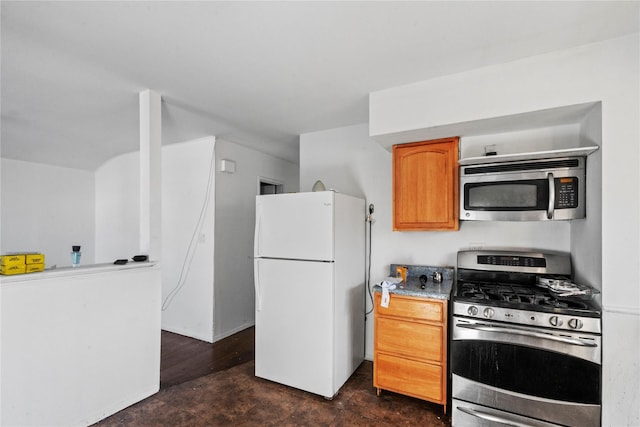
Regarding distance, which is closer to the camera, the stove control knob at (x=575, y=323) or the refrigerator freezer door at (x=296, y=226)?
the stove control knob at (x=575, y=323)

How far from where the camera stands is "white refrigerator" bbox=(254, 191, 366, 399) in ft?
8.13

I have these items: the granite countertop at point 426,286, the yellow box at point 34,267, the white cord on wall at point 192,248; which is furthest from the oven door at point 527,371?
the white cord on wall at point 192,248

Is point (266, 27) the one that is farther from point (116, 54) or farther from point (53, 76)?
point (53, 76)

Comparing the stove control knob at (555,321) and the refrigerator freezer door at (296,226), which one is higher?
the refrigerator freezer door at (296,226)

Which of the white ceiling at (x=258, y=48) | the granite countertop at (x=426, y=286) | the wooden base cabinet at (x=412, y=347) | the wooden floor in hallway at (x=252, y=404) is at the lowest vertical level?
the wooden floor in hallway at (x=252, y=404)

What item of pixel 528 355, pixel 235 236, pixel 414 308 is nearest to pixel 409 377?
pixel 414 308

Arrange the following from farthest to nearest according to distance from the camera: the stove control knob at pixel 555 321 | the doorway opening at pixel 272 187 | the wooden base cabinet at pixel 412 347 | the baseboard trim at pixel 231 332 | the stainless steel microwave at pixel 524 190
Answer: the doorway opening at pixel 272 187 < the baseboard trim at pixel 231 332 < the wooden base cabinet at pixel 412 347 < the stainless steel microwave at pixel 524 190 < the stove control knob at pixel 555 321

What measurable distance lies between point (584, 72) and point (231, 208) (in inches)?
140

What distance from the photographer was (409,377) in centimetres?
231

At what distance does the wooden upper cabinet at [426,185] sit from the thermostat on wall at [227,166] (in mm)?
2146

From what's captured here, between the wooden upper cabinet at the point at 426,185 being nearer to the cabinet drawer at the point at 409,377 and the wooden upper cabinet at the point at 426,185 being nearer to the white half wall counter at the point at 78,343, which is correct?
the cabinet drawer at the point at 409,377

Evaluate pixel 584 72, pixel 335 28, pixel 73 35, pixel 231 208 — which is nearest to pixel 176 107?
pixel 73 35

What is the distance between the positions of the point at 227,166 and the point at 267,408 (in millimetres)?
2670

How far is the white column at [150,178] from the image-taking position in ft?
8.23
